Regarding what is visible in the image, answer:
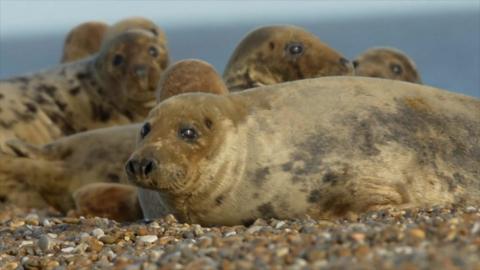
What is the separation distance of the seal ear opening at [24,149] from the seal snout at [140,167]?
3488 millimetres

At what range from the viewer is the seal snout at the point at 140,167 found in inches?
256

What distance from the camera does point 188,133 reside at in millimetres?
6832

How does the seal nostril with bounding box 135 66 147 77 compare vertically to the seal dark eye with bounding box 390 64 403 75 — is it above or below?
below

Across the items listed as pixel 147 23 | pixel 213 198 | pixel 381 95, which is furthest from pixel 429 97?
pixel 147 23

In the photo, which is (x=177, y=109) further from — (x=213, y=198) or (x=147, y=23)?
(x=147, y=23)

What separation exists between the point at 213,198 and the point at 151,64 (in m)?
4.52

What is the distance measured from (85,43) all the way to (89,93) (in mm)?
2316

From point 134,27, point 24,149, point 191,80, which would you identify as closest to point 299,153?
point 191,80

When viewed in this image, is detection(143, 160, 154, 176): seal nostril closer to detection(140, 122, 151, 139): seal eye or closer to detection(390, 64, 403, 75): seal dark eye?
detection(140, 122, 151, 139): seal eye

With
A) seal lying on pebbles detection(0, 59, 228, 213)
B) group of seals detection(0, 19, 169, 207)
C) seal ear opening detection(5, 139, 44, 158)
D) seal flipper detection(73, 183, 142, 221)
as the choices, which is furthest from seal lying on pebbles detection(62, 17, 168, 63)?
seal flipper detection(73, 183, 142, 221)

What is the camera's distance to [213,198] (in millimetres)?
6875

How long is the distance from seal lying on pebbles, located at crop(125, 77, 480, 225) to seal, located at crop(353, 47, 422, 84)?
11.6 feet

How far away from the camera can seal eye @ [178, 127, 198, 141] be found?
682 cm

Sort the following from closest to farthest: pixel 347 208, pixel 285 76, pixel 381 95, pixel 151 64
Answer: pixel 347 208 → pixel 381 95 → pixel 285 76 → pixel 151 64
